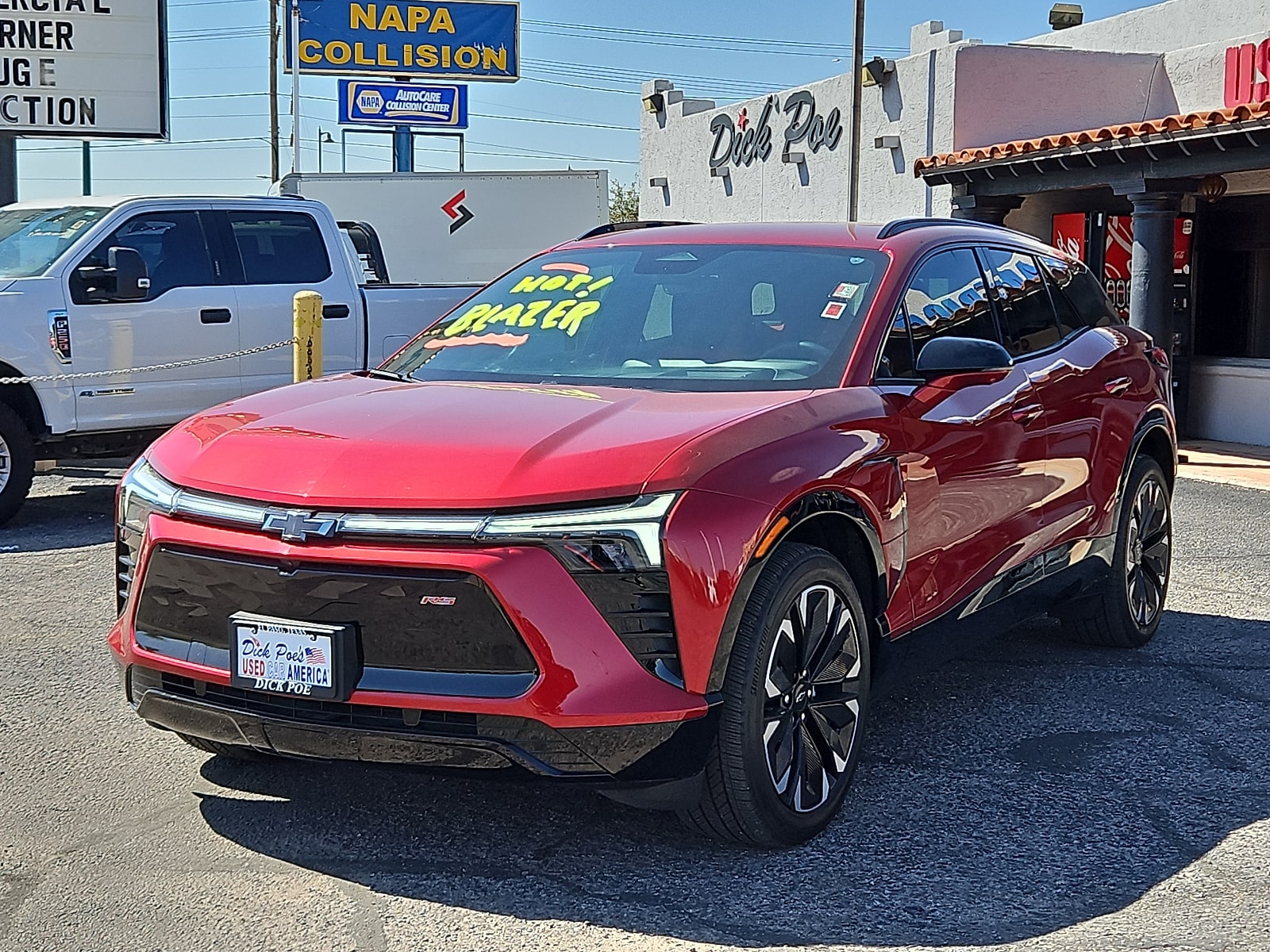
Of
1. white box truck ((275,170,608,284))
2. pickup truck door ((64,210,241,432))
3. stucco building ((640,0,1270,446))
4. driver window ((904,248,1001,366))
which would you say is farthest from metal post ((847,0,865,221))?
driver window ((904,248,1001,366))

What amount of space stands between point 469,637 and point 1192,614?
4.68 meters

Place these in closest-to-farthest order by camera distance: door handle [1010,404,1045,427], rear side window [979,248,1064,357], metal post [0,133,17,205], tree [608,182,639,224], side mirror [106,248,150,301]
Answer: door handle [1010,404,1045,427] → rear side window [979,248,1064,357] → side mirror [106,248,150,301] → metal post [0,133,17,205] → tree [608,182,639,224]

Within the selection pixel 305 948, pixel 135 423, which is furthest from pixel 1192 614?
pixel 135 423

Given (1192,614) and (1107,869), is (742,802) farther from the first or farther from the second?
(1192,614)

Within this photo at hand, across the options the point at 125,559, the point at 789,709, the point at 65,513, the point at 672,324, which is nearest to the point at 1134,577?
the point at 672,324

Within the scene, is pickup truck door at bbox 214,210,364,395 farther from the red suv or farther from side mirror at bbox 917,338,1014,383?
side mirror at bbox 917,338,1014,383

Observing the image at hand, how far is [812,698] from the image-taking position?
13.6 ft

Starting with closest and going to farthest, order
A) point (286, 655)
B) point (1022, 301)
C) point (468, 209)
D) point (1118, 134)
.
Result: 1. point (286, 655)
2. point (1022, 301)
3. point (1118, 134)
4. point (468, 209)

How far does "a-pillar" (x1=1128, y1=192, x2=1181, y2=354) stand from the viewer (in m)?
14.5

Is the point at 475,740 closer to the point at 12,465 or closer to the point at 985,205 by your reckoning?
the point at 12,465

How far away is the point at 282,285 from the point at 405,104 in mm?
23522

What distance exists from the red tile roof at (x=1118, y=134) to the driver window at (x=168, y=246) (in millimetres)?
8268

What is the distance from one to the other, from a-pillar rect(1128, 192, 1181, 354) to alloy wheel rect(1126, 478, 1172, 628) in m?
8.43

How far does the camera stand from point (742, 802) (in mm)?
3867
